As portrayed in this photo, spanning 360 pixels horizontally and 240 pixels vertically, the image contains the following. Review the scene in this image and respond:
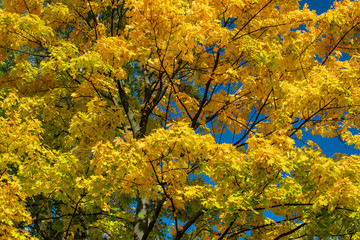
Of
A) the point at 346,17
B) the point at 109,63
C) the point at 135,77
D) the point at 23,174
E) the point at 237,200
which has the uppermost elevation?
the point at 135,77

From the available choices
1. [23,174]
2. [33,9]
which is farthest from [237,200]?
[33,9]

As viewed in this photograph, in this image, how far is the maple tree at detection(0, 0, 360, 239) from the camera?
5383 millimetres

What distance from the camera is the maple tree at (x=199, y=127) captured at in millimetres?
5383

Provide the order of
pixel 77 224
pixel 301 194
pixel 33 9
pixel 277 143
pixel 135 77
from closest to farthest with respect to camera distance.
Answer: pixel 301 194 < pixel 277 143 < pixel 77 224 < pixel 33 9 < pixel 135 77

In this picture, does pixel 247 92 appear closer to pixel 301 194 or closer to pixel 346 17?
pixel 346 17

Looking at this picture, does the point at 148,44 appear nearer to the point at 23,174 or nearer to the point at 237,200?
the point at 23,174

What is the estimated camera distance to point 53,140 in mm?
9852

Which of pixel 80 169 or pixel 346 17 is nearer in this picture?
pixel 80 169

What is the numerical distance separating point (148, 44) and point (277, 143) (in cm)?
347

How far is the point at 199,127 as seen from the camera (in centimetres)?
880

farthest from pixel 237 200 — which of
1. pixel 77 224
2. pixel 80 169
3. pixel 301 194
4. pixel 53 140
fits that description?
pixel 53 140

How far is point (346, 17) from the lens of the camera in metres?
7.95

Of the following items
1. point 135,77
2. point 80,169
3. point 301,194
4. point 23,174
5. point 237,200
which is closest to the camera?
point 237,200

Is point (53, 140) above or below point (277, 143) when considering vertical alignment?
above
